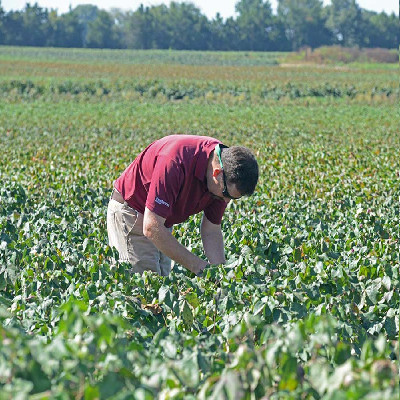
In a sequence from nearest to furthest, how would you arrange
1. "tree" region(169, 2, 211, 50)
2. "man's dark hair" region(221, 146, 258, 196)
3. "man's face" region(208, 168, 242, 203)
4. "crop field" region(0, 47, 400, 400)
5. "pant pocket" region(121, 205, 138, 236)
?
"crop field" region(0, 47, 400, 400) → "man's dark hair" region(221, 146, 258, 196) → "man's face" region(208, 168, 242, 203) → "pant pocket" region(121, 205, 138, 236) → "tree" region(169, 2, 211, 50)

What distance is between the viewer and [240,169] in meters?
4.45

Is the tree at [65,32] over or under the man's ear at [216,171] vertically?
over

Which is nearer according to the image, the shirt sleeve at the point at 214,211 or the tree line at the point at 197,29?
the shirt sleeve at the point at 214,211

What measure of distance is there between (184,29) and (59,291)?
12604cm

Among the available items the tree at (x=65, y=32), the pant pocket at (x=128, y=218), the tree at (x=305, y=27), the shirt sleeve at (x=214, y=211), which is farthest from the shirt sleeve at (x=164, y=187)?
the tree at (x=305, y=27)

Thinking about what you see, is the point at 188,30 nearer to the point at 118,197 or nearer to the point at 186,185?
the point at 118,197

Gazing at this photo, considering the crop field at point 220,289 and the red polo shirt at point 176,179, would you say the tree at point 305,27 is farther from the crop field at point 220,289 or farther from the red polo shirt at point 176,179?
the red polo shirt at point 176,179

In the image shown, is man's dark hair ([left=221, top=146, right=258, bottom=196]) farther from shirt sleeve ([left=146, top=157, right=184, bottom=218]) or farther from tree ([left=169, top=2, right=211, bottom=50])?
tree ([left=169, top=2, right=211, bottom=50])

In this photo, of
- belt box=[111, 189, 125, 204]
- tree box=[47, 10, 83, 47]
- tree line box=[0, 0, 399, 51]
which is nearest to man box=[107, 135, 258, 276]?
belt box=[111, 189, 125, 204]

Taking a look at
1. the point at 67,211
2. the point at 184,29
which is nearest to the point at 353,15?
the point at 184,29

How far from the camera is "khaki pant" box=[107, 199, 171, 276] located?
221 inches

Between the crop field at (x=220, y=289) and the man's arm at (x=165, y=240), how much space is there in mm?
111

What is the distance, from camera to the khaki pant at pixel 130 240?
18.4 feet

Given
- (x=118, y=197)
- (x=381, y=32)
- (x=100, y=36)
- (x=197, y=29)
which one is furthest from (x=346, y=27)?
(x=118, y=197)
